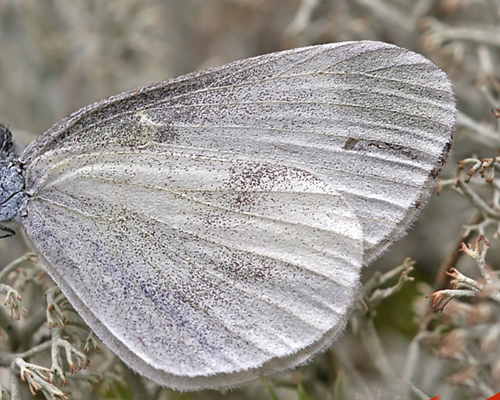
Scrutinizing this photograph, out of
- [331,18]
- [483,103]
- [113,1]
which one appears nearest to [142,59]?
[113,1]

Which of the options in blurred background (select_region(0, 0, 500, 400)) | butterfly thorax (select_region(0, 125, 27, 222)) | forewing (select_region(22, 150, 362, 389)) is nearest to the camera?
forewing (select_region(22, 150, 362, 389))

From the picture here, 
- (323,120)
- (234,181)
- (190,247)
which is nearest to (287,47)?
(323,120)

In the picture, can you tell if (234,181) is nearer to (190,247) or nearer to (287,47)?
(190,247)

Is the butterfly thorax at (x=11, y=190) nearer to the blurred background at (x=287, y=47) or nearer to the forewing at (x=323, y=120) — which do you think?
the forewing at (x=323, y=120)

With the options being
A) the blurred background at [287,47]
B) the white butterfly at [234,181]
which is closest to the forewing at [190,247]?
the white butterfly at [234,181]

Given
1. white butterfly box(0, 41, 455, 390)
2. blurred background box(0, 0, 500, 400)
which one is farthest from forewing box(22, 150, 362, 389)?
blurred background box(0, 0, 500, 400)

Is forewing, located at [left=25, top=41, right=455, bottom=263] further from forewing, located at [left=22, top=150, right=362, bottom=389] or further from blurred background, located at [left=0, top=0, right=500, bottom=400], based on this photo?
blurred background, located at [left=0, top=0, right=500, bottom=400]
